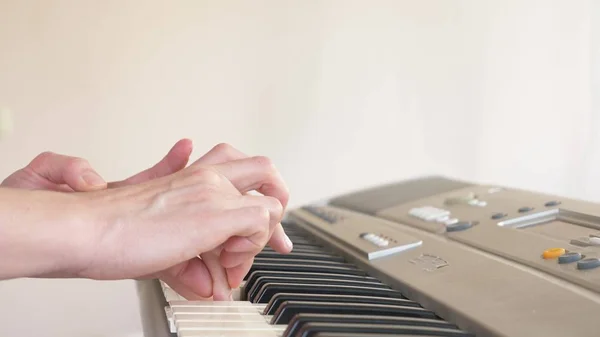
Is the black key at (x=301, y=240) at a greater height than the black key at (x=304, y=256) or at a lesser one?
lesser

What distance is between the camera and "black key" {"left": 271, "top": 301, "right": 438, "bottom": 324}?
532 mm

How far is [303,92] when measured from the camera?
72.2 inches

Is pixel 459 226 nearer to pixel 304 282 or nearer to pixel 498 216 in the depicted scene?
pixel 498 216

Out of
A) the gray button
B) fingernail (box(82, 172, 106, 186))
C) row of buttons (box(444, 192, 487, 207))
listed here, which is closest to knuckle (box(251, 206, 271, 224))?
fingernail (box(82, 172, 106, 186))

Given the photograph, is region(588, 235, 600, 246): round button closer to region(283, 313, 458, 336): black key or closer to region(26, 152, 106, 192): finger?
region(283, 313, 458, 336): black key

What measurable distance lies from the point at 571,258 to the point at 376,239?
0.24m

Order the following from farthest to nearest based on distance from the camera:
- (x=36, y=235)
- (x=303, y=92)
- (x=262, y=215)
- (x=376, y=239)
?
(x=303, y=92), (x=376, y=239), (x=262, y=215), (x=36, y=235)

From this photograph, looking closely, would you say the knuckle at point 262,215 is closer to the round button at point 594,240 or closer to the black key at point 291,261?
the black key at point 291,261

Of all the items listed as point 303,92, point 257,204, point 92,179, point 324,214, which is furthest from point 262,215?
point 303,92

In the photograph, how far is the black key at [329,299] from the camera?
0.57 m

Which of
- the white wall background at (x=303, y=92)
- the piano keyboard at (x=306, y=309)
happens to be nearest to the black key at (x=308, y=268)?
the piano keyboard at (x=306, y=309)

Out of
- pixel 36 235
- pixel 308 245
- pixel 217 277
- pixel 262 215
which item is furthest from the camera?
pixel 308 245

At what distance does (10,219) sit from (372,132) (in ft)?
4.98

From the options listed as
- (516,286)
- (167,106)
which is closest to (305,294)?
(516,286)
